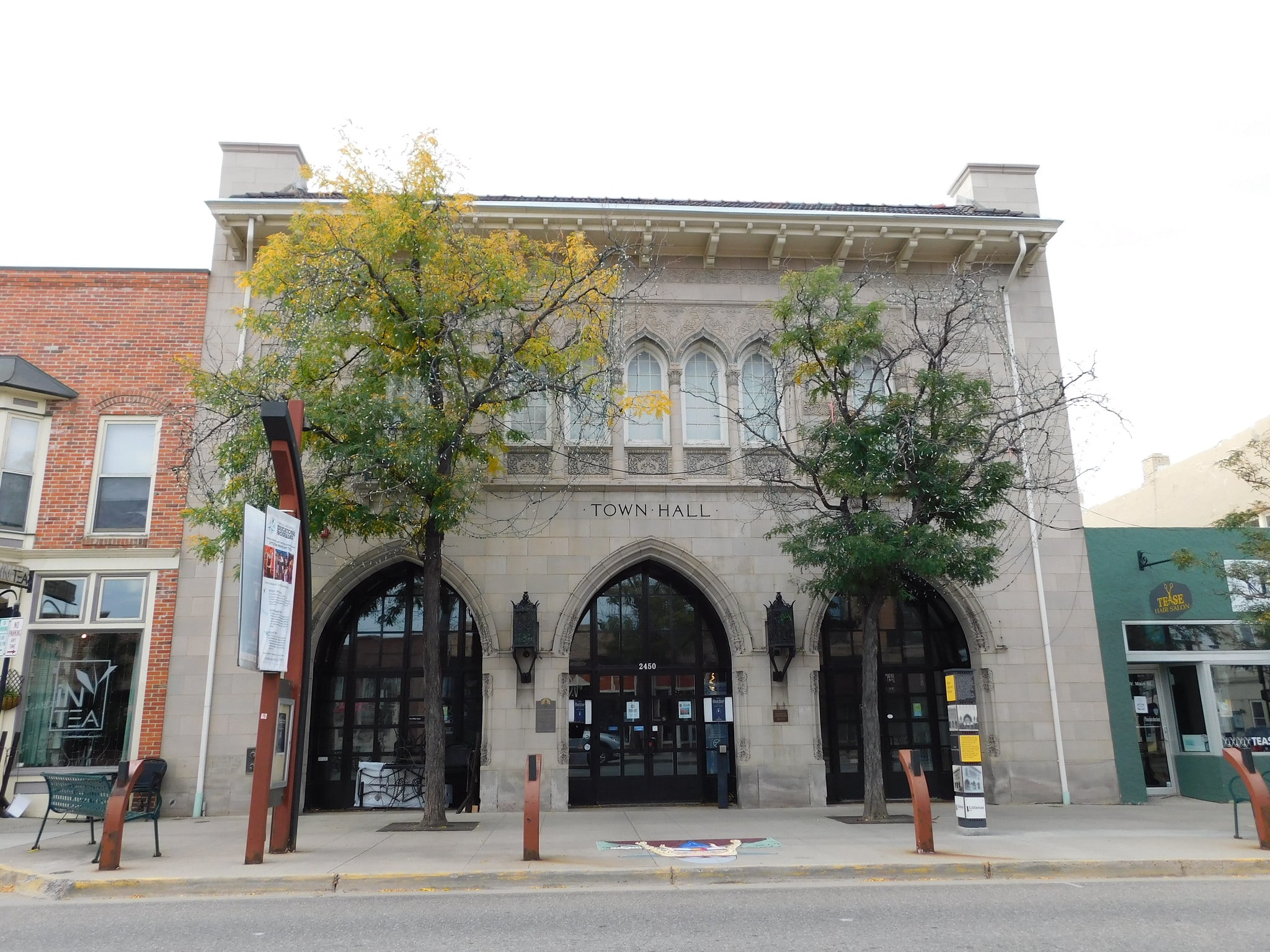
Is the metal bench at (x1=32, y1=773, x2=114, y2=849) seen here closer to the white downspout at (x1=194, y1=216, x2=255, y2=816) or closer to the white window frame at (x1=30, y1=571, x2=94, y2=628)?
the white downspout at (x1=194, y1=216, x2=255, y2=816)

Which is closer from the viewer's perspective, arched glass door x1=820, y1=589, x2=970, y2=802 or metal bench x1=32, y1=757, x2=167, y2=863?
metal bench x1=32, y1=757, x2=167, y2=863

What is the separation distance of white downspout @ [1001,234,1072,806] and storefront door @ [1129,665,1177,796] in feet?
6.76

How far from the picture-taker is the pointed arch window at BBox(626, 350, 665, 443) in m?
15.8

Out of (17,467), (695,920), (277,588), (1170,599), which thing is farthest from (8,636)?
(1170,599)

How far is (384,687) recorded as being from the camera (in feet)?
50.4

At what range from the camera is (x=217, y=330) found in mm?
15445

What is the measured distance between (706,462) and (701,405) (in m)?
1.14

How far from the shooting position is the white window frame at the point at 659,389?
15711 millimetres

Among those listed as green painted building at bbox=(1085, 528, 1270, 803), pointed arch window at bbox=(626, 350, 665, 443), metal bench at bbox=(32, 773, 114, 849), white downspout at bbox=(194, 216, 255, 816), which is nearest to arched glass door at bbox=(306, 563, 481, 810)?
white downspout at bbox=(194, 216, 255, 816)

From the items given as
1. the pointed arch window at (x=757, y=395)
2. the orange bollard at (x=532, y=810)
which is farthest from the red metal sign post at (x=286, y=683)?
the pointed arch window at (x=757, y=395)

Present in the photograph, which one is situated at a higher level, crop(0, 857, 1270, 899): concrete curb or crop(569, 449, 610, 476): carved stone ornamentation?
crop(569, 449, 610, 476): carved stone ornamentation

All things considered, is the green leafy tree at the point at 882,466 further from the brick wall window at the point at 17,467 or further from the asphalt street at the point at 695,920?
the brick wall window at the point at 17,467

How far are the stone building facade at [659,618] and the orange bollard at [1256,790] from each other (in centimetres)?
479

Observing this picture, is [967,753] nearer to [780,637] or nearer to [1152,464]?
[780,637]
